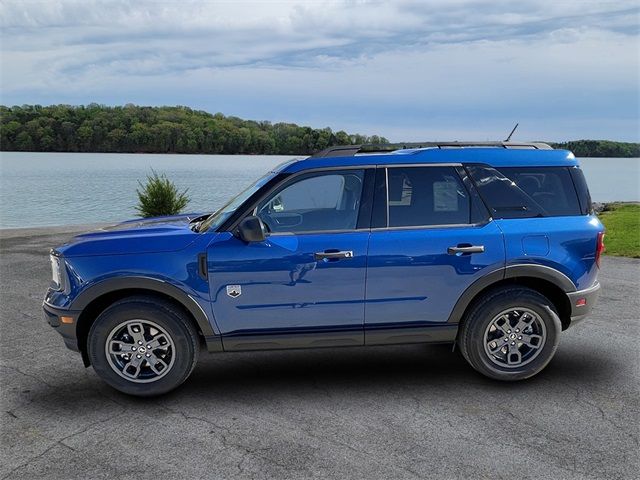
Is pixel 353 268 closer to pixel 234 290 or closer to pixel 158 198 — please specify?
pixel 234 290

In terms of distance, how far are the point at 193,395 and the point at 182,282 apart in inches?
37.1

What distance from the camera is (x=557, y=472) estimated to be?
3.56 m

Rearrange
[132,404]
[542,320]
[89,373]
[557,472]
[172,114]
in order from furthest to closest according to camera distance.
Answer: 1. [172,114]
2. [89,373]
3. [542,320]
4. [132,404]
5. [557,472]

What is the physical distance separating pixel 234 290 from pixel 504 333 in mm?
2255

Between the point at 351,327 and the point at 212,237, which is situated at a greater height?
the point at 212,237

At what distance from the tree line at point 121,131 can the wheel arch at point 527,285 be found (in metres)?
31.5

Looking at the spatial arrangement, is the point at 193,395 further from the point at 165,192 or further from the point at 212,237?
the point at 165,192

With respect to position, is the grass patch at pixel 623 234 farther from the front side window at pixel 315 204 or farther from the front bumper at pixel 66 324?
the front bumper at pixel 66 324

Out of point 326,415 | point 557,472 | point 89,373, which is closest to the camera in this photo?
point 557,472

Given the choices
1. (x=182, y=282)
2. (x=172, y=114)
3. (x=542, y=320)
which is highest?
(x=172, y=114)

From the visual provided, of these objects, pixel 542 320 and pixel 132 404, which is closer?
pixel 132 404

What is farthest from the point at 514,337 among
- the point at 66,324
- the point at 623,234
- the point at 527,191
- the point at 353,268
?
the point at 623,234

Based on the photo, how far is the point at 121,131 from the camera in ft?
130

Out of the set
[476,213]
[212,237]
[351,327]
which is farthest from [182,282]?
[476,213]
